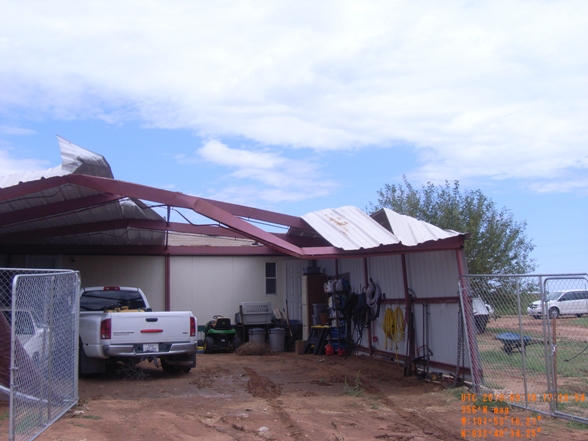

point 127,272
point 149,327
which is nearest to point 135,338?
point 149,327

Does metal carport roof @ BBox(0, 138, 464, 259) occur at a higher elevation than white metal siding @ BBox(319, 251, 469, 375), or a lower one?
higher

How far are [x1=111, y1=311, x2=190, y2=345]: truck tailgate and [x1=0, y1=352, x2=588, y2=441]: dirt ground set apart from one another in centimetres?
83

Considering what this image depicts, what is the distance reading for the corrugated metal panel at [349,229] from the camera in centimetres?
1021

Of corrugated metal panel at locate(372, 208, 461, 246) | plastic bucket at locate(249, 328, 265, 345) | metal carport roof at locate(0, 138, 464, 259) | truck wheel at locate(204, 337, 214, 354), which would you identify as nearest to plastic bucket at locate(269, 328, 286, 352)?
plastic bucket at locate(249, 328, 265, 345)

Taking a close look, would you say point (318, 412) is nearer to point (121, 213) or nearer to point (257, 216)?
point (257, 216)

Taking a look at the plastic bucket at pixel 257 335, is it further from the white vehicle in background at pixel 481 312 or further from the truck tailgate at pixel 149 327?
the white vehicle in background at pixel 481 312

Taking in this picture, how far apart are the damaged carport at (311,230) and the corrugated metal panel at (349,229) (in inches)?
0.7

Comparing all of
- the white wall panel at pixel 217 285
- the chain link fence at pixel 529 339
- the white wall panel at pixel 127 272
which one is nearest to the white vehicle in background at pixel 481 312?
the chain link fence at pixel 529 339

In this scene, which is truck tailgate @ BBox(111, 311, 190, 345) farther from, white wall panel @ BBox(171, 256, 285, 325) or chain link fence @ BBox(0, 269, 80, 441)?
white wall panel @ BBox(171, 256, 285, 325)

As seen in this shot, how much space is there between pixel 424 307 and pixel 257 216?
3.67 m

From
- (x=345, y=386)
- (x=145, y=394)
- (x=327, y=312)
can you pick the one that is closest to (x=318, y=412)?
(x=345, y=386)

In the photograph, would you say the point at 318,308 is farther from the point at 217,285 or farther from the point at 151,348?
the point at 151,348

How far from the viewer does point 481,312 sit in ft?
34.0

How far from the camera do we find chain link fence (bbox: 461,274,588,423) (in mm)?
7867
